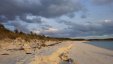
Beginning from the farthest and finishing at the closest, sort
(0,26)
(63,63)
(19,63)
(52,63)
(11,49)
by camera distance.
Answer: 1. (0,26)
2. (11,49)
3. (63,63)
4. (52,63)
5. (19,63)

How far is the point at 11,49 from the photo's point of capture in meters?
23.5

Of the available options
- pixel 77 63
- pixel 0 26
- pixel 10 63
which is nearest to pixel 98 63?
pixel 77 63

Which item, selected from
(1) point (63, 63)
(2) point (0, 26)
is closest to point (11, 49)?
(1) point (63, 63)

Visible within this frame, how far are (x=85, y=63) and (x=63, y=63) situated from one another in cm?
193

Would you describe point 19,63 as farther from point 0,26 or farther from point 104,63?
point 0,26

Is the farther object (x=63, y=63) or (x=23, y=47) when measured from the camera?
(x=23, y=47)

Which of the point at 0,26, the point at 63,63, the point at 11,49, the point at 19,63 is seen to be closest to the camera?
the point at 19,63

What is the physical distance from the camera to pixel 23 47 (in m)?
24.7

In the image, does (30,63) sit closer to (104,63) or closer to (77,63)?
(77,63)

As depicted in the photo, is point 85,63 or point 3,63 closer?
point 3,63

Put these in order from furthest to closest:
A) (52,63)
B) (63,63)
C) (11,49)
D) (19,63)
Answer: (11,49) < (63,63) < (52,63) < (19,63)

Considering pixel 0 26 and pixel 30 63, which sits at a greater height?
pixel 0 26

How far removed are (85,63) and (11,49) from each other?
372 inches

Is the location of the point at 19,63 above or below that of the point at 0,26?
below
